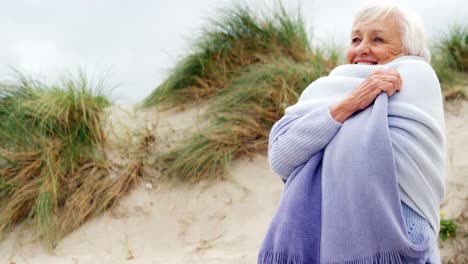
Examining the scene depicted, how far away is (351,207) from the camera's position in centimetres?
232

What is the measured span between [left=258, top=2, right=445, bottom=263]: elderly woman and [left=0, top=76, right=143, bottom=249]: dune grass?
152 inches

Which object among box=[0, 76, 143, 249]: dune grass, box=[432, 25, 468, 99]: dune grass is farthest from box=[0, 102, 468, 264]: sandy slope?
box=[432, 25, 468, 99]: dune grass

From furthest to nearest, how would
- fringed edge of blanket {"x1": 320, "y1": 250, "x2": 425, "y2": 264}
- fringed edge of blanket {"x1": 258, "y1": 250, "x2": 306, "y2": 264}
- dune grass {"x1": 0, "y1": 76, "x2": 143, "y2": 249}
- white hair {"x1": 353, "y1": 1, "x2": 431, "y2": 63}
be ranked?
dune grass {"x1": 0, "y1": 76, "x2": 143, "y2": 249} → white hair {"x1": 353, "y1": 1, "x2": 431, "y2": 63} → fringed edge of blanket {"x1": 258, "y1": 250, "x2": 306, "y2": 264} → fringed edge of blanket {"x1": 320, "y1": 250, "x2": 425, "y2": 264}

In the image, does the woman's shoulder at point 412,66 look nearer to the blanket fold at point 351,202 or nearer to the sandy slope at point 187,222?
the blanket fold at point 351,202

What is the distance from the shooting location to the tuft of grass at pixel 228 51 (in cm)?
727

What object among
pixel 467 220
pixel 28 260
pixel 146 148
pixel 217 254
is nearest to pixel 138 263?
pixel 217 254

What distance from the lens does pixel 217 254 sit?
17.2 ft

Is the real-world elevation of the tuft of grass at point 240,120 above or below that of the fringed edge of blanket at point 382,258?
above

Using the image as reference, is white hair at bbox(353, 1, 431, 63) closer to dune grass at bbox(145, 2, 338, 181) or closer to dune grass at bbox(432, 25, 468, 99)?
dune grass at bbox(145, 2, 338, 181)

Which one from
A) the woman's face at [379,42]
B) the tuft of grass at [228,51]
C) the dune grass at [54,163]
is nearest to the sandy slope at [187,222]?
the dune grass at [54,163]

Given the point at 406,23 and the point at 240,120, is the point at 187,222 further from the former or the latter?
the point at 406,23

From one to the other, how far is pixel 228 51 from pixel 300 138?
16.7 feet

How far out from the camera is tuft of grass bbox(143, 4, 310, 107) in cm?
727

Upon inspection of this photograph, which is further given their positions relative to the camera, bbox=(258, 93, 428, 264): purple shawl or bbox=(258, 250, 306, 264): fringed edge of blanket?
bbox=(258, 250, 306, 264): fringed edge of blanket
